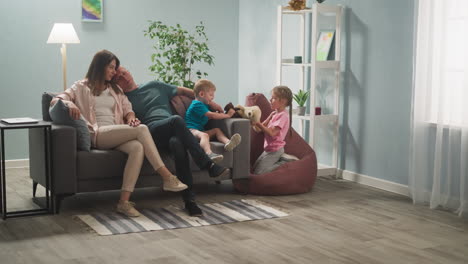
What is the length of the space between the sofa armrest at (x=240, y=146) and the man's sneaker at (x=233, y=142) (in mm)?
201

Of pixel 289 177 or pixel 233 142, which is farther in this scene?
pixel 289 177

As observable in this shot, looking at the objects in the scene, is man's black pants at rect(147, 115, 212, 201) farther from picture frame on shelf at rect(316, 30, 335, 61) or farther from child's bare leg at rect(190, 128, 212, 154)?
picture frame on shelf at rect(316, 30, 335, 61)

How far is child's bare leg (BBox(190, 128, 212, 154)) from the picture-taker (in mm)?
4734

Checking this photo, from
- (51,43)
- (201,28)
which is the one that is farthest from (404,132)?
(51,43)

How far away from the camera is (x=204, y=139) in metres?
4.82

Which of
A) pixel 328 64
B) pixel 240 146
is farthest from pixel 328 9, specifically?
pixel 240 146

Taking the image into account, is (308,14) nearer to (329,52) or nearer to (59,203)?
(329,52)

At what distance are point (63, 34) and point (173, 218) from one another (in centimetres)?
235

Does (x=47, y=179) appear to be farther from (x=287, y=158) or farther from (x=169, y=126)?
(x=287, y=158)

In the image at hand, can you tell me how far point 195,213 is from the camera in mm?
4348

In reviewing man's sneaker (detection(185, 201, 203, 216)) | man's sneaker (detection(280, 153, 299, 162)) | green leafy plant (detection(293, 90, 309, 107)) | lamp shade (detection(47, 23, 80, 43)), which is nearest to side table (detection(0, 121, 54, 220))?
man's sneaker (detection(185, 201, 203, 216))

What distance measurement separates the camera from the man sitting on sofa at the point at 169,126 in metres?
4.46

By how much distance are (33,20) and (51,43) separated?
0.26m

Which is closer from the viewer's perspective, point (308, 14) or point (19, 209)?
point (19, 209)
